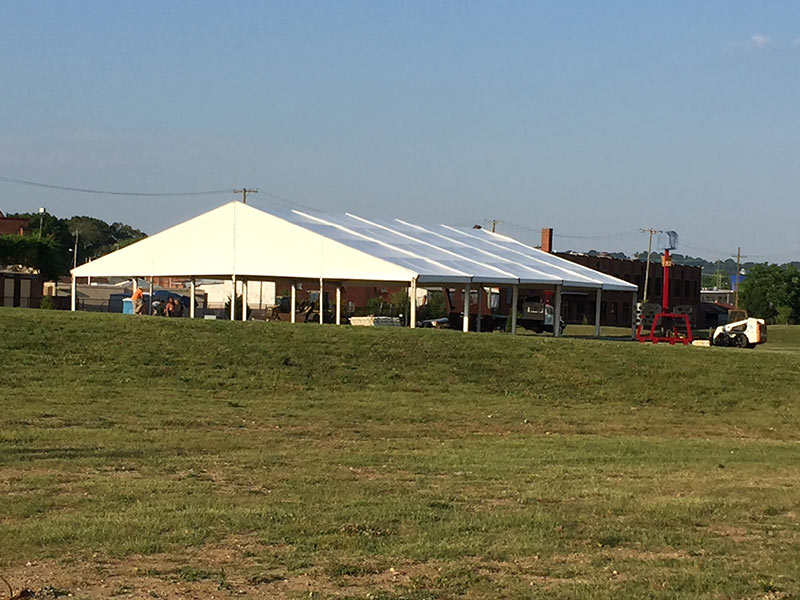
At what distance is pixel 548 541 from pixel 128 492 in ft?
14.2

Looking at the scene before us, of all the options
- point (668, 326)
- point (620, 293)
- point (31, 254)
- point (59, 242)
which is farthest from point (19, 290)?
point (620, 293)

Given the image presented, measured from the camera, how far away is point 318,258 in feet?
136

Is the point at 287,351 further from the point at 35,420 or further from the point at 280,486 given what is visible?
the point at 280,486

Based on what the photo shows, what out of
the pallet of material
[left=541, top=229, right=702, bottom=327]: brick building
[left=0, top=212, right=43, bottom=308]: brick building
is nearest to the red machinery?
the pallet of material

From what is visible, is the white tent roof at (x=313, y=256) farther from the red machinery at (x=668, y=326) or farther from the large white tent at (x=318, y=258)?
the red machinery at (x=668, y=326)

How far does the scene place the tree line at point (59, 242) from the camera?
82.2 meters

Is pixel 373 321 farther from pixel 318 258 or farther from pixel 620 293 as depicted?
pixel 620 293

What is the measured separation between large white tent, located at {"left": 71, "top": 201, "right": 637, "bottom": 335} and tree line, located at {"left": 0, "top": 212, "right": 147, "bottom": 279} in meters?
37.9

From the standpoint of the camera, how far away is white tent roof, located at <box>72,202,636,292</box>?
40625 millimetres

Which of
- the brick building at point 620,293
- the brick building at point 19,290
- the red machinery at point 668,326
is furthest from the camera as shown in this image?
the brick building at point 620,293

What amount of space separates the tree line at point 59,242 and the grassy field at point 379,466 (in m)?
52.4

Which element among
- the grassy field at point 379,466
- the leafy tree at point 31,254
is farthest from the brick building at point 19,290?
the grassy field at point 379,466

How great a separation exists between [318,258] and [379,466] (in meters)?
27.3

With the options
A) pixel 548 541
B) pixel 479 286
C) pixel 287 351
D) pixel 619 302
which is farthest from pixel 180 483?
pixel 619 302
